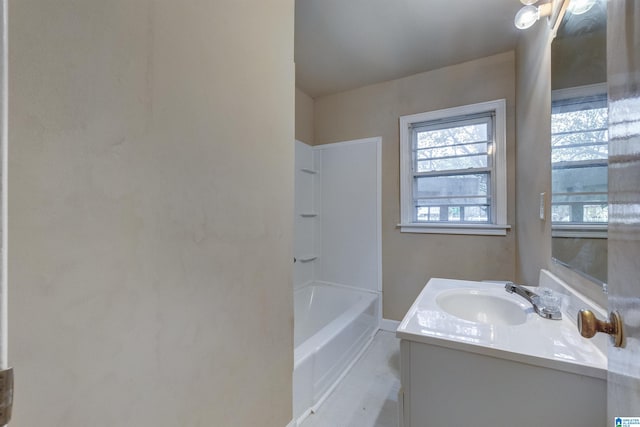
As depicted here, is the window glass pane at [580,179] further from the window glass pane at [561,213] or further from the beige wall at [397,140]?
the beige wall at [397,140]

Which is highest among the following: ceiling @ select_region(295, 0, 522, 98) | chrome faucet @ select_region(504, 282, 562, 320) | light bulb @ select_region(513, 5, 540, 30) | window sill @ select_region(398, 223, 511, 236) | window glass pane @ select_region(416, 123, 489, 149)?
ceiling @ select_region(295, 0, 522, 98)

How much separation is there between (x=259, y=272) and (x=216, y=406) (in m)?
0.47

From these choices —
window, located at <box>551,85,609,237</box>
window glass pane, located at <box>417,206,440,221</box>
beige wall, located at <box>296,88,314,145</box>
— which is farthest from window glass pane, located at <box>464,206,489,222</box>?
beige wall, located at <box>296,88,314,145</box>

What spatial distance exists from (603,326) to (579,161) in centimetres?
73

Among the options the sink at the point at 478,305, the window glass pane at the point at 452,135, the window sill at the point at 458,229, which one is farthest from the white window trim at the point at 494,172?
the sink at the point at 478,305

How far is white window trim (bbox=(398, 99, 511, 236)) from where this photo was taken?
215 cm

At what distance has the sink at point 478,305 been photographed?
1.18 m

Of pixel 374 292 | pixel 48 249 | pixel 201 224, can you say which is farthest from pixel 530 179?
pixel 48 249

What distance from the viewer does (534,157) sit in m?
1.54

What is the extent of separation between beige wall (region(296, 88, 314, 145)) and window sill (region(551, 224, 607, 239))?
7.35 ft

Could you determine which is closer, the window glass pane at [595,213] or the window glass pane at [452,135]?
the window glass pane at [595,213]

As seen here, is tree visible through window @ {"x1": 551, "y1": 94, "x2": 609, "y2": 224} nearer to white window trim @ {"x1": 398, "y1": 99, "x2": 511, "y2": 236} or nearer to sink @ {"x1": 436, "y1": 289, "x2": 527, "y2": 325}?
sink @ {"x1": 436, "y1": 289, "x2": 527, "y2": 325}

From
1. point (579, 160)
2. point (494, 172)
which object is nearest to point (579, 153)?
point (579, 160)

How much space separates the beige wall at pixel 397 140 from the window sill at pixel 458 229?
1.7 inches
